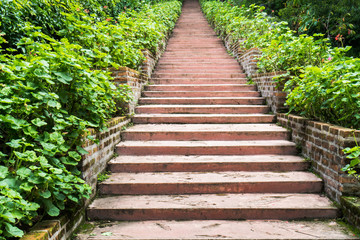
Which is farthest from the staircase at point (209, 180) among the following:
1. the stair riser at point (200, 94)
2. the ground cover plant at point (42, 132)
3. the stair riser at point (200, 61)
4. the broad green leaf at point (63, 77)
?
the stair riser at point (200, 61)

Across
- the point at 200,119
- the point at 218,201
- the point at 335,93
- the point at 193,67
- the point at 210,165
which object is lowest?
the point at 218,201

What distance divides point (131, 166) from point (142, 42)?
3.37 m

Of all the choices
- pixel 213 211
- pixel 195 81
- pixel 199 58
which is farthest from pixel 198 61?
pixel 213 211

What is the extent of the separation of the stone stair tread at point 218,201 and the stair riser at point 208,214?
0.03 meters

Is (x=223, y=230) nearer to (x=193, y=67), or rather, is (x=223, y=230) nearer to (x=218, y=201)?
(x=218, y=201)

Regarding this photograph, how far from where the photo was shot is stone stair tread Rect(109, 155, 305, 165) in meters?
3.10

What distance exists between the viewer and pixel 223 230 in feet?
7.27

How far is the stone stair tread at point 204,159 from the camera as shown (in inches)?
122

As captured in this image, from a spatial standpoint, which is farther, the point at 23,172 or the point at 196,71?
the point at 196,71

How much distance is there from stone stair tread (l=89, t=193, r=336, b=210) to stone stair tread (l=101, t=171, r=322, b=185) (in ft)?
0.51

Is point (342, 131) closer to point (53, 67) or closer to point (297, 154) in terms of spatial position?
point (297, 154)

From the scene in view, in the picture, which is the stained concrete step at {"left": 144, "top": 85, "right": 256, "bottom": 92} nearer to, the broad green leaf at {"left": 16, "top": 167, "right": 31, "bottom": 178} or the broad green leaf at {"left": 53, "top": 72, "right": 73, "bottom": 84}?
the broad green leaf at {"left": 53, "top": 72, "right": 73, "bottom": 84}

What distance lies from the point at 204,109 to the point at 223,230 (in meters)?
2.60

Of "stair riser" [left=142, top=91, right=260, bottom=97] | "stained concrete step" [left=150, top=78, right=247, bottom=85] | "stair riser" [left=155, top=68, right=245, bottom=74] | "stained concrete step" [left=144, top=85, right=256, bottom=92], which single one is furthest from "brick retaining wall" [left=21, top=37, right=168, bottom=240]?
"stair riser" [left=155, top=68, right=245, bottom=74]
